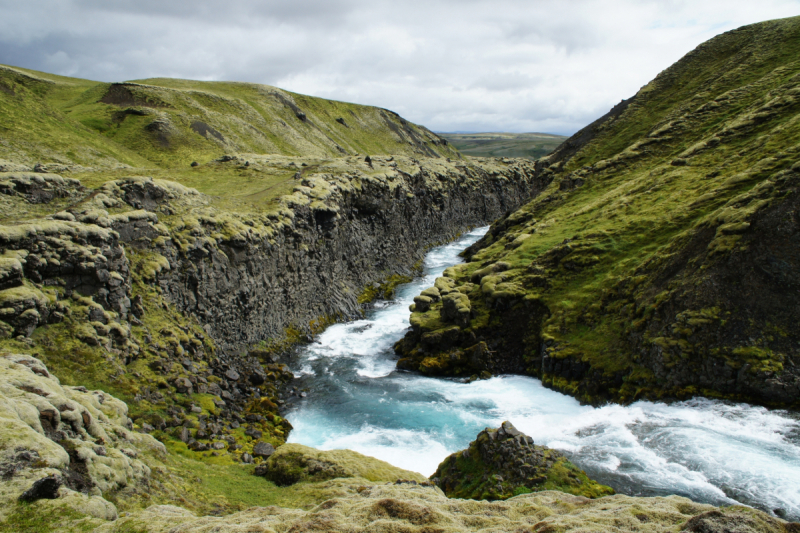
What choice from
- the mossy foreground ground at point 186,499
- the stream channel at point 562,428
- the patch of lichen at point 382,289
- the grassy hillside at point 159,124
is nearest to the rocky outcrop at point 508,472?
the mossy foreground ground at point 186,499

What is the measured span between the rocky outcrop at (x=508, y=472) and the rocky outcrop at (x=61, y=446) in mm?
12613

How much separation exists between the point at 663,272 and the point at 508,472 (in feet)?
64.7

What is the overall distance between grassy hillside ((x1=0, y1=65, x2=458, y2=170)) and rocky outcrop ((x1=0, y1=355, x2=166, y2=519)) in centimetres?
4706

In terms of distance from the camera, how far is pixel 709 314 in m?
26.3

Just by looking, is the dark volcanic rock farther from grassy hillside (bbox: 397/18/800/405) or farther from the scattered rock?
grassy hillside (bbox: 397/18/800/405)

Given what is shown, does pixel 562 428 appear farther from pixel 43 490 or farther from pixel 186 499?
pixel 43 490

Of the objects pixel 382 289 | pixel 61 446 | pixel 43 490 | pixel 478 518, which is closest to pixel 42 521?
pixel 43 490

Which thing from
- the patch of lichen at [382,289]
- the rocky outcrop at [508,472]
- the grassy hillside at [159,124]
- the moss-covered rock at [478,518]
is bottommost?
the rocky outcrop at [508,472]

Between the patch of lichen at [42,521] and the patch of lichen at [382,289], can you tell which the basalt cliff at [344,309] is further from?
the patch of lichen at [382,289]

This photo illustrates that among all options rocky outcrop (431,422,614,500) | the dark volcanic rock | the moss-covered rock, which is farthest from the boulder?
the dark volcanic rock

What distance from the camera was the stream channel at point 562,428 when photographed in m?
19.5

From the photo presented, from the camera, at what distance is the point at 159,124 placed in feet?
281

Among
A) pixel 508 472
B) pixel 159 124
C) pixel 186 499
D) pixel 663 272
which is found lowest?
pixel 508 472

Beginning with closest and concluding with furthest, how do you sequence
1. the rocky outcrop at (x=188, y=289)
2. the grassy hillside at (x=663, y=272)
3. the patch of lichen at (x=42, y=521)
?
the patch of lichen at (x=42, y=521), the rocky outcrop at (x=188, y=289), the grassy hillside at (x=663, y=272)
